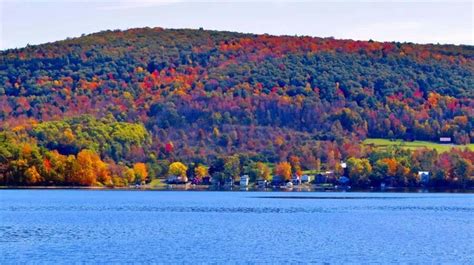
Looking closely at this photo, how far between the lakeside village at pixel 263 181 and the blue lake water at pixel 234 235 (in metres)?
65.0

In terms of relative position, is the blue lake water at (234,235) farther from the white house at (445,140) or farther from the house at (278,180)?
the white house at (445,140)

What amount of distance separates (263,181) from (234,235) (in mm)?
97387

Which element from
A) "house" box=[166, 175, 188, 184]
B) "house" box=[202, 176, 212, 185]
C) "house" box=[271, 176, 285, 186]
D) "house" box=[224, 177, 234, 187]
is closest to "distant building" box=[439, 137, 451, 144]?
"house" box=[271, 176, 285, 186]

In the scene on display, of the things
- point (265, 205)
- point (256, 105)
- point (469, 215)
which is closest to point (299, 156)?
point (256, 105)

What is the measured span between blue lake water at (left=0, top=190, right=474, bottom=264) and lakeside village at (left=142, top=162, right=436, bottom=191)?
6501cm

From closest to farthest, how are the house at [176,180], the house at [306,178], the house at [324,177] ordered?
1. the house at [324,177]
2. the house at [306,178]
3. the house at [176,180]

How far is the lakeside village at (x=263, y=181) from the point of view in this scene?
150m

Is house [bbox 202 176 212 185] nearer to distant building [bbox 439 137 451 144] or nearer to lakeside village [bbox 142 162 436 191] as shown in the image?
lakeside village [bbox 142 162 436 191]

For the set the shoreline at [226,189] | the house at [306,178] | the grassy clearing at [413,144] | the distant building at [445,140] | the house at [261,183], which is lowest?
the shoreline at [226,189]

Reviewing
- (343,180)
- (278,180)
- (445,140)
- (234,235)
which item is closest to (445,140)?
(445,140)

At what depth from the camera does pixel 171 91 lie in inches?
7864

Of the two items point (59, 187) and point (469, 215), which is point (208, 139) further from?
point (469, 215)

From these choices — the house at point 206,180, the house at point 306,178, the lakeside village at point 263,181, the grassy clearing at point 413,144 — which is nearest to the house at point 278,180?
the lakeside village at point 263,181

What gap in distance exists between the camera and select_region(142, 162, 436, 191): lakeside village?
150 metres
